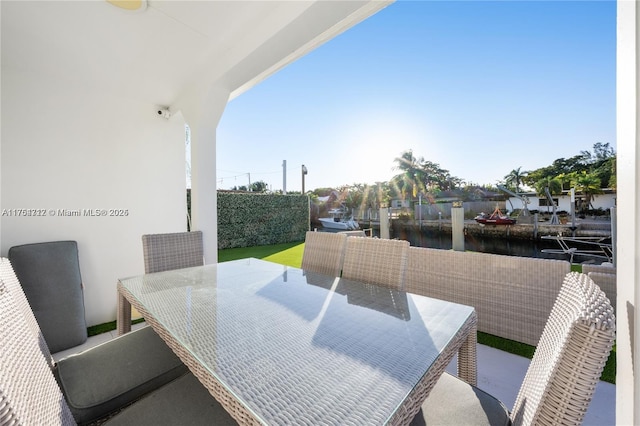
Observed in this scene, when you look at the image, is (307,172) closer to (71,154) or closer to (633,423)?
(71,154)

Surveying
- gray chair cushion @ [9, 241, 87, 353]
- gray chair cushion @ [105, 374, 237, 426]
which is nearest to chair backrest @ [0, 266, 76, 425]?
gray chair cushion @ [105, 374, 237, 426]

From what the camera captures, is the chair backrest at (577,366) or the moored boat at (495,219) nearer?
the chair backrest at (577,366)

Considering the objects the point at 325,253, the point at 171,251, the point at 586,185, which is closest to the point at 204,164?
the point at 171,251

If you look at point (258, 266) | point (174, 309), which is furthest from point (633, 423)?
point (258, 266)

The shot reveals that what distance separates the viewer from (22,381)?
25.9 inches

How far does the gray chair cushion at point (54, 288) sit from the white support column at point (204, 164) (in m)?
1.26

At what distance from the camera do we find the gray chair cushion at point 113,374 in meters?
1.19

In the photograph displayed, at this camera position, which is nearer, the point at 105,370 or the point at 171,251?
the point at 105,370

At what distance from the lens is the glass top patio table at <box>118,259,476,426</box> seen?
2.48 ft

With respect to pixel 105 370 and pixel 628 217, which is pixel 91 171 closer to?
pixel 105 370

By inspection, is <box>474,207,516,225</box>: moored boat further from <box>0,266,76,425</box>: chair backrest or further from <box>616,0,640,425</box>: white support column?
<box>0,266,76,425</box>: chair backrest

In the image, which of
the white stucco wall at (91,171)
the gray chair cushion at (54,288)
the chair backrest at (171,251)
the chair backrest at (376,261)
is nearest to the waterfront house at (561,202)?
the chair backrest at (376,261)

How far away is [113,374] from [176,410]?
1.75ft

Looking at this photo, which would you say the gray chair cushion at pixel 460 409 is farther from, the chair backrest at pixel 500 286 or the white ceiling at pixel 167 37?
the white ceiling at pixel 167 37
